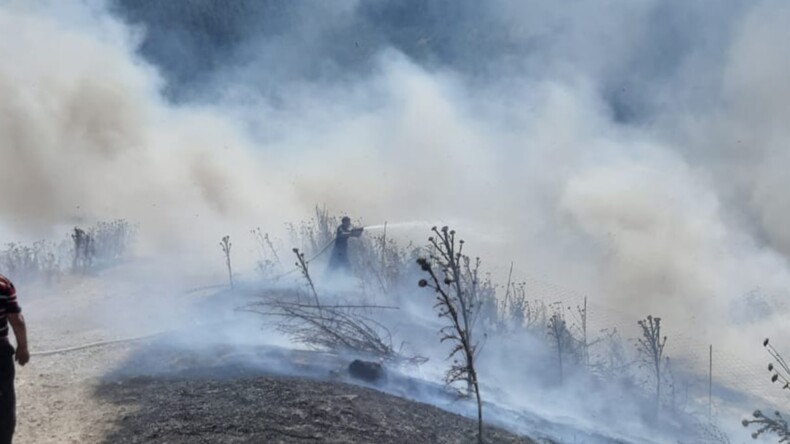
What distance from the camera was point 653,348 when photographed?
10055 mm

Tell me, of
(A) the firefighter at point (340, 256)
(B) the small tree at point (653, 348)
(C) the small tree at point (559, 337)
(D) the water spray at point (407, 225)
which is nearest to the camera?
(B) the small tree at point (653, 348)

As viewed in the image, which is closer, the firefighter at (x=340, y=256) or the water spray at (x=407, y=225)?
the firefighter at (x=340, y=256)

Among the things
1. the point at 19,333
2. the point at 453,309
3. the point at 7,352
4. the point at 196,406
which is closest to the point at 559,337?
the point at 453,309

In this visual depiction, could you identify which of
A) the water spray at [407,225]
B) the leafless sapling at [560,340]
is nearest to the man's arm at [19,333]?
the leafless sapling at [560,340]

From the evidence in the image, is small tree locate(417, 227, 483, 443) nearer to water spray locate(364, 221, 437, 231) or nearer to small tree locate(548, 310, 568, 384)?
small tree locate(548, 310, 568, 384)

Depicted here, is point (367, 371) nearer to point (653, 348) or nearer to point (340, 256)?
point (653, 348)

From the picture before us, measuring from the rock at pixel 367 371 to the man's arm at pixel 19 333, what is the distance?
3498mm

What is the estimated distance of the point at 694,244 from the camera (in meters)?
19.0

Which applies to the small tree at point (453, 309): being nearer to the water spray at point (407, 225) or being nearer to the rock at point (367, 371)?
the rock at point (367, 371)

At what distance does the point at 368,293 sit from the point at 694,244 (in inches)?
410

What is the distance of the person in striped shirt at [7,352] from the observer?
5.56 m

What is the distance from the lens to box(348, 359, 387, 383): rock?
8.18 meters

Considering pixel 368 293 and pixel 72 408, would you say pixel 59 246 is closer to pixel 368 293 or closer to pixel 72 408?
pixel 368 293

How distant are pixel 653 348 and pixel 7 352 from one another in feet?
26.1
